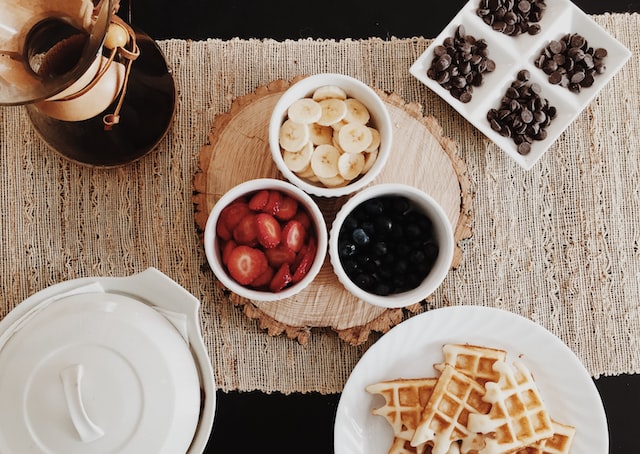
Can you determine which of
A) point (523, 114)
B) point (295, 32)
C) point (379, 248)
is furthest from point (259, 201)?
point (523, 114)

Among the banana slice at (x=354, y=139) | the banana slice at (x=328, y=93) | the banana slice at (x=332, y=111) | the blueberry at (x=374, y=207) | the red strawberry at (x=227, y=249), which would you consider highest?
the banana slice at (x=328, y=93)

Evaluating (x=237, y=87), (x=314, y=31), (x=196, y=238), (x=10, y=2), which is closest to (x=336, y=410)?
(x=196, y=238)

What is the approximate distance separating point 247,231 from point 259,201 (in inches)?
2.4

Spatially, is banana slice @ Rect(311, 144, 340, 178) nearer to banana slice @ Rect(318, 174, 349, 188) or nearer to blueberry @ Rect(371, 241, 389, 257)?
banana slice @ Rect(318, 174, 349, 188)

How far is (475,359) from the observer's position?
4.33 feet

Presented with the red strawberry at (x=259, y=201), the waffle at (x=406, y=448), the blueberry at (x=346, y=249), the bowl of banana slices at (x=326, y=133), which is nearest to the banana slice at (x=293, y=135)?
the bowl of banana slices at (x=326, y=133)

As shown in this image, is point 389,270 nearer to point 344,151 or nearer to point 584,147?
point 344,151

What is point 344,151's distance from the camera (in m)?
1.27

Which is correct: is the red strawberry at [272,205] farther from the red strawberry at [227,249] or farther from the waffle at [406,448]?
the waffle at [406,448]

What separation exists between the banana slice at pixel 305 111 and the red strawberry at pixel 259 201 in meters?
0.16

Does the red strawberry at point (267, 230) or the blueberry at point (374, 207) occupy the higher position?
the blueberry at point (374, 207)

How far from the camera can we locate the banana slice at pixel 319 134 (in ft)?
4.22

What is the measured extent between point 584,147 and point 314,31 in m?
0.66

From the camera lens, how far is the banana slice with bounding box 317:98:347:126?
1268 mm
